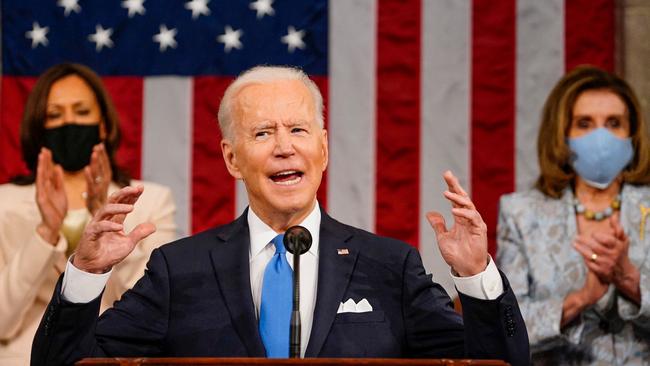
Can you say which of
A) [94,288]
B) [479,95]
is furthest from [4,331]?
[479,95]

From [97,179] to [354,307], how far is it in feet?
5.88

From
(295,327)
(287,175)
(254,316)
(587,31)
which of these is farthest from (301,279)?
(587,31)

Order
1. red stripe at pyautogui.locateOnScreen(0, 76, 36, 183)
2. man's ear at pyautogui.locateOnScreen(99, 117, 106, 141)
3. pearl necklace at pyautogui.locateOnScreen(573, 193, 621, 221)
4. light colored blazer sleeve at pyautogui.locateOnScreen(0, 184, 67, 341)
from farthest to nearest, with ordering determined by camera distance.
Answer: red stripe at pyautogui.locateOnScreen(0, 76, 36, 183)
man's ear at pyautogui.locateOnScreen(99, 117, 106, 141)
pearl necklace at pyautogui.locateOnScreen(573, 193, 621, 221)
light colored blazer sleeve at pyautogui.locateOnScreen(0, 184, 67, 341)

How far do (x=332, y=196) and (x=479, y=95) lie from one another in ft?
2.73

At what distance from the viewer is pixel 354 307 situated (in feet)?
9.87

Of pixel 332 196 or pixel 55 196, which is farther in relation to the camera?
pixel 332 196

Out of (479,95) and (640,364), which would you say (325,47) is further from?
(640,364)

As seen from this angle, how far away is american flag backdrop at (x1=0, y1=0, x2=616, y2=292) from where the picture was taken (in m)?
5.53

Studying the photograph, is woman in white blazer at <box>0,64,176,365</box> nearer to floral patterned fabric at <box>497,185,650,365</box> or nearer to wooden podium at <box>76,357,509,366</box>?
floral patterned fabric at <box>497,185,650,365</box>

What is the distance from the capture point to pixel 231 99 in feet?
10.6

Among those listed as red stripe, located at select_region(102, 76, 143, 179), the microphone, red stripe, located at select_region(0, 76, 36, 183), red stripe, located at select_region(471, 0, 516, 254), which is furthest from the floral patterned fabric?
red stripe, located at select_region(0, 76, 36, 183)

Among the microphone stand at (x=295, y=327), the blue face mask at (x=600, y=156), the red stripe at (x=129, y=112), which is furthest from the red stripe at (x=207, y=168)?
the microphone stand at (x=295, y=327)

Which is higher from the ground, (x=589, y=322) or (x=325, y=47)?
(x=325, y=47)

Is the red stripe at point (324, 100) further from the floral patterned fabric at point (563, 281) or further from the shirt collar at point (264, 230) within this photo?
the shirt collar at point (264, 230)
